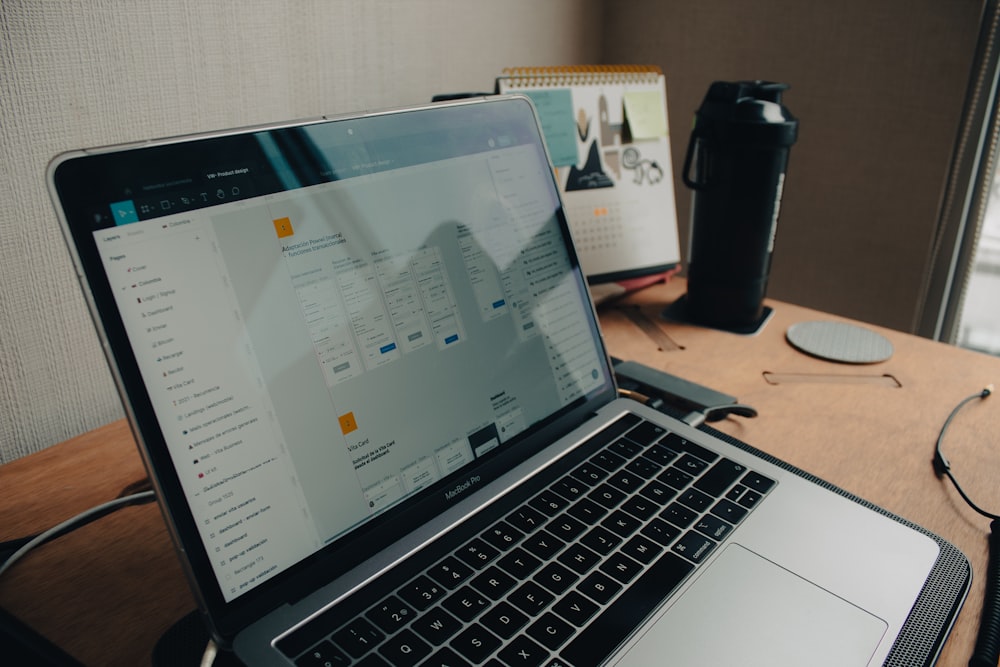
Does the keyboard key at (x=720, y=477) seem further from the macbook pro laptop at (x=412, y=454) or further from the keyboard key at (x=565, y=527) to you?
the keyboard key at (x=565, y=527)

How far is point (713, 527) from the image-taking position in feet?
1.72

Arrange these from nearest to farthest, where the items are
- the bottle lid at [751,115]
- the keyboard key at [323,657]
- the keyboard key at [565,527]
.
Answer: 1. the keyboard key at [323,657]
2. the keyboard key at [565,527]
3. the bottle lid at [751,115]

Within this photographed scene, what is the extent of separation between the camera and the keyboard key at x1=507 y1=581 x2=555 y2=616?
0.44 metres

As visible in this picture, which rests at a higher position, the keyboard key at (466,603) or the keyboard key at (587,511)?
the keyboard key at (466,603)

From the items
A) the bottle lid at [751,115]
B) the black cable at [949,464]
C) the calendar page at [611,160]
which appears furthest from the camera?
the calendar page at [611,160]

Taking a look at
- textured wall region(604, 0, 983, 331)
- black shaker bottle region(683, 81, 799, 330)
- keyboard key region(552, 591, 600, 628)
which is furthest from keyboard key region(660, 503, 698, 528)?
textured wall region(604, 0, 983, 331)

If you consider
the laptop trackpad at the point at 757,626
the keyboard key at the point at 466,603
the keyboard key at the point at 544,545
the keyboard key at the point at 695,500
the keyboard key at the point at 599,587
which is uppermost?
the keyboard key at the point at 466,603

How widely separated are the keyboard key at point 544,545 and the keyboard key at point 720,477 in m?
0.14

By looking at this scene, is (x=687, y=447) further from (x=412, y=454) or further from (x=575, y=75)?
(x=575, y=75)

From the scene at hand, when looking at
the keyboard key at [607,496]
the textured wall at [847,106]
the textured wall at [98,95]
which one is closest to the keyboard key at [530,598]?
the keyboard key at [607,496]

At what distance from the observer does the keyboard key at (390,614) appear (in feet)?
1.40

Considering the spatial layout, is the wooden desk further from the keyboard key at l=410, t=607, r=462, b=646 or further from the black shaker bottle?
the keyboard key at l=410, t=607, r=462, b=646

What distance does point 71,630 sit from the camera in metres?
0.49

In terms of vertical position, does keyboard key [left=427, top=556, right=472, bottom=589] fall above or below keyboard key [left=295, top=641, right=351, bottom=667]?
below
